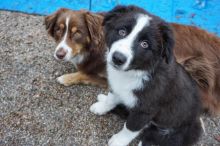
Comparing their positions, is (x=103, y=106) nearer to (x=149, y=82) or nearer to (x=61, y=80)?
(x=61, y=80)

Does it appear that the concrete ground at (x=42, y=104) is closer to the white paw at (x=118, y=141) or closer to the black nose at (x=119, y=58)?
the white paw at (x=118, y=141)

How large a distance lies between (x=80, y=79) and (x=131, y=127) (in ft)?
4.15

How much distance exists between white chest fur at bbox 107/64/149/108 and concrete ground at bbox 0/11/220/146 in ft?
2.58

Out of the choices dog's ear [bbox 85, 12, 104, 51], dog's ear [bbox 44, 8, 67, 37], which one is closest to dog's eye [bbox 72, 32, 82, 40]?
dog's ear [bbox 85, 12, 104, 51]

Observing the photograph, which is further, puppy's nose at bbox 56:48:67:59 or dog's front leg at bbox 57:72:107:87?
dog's front leg at bbox 57:72:107:87

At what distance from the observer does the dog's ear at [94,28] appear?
12.5 feet

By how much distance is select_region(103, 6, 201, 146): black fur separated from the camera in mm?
2771

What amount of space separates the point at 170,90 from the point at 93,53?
3.96 ft

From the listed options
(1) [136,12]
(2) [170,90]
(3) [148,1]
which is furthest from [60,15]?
(3) [148,1]

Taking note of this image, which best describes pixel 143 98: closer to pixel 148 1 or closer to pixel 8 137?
pixel 8 137

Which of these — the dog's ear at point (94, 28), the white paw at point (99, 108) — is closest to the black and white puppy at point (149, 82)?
the white paw at point (99, 108)

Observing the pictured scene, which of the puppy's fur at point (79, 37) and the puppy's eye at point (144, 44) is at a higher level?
the puppy's eye at point (144, 44)

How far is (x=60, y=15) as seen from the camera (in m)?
3.89

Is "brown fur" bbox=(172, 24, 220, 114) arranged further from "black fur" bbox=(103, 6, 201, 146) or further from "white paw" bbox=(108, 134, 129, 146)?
"white paw" bbox=(108, 134, 129, 146)
